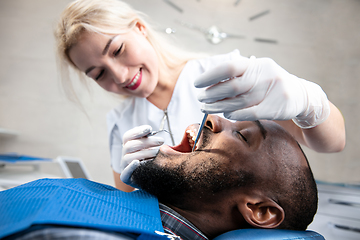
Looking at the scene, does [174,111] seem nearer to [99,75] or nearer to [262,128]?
[99,75]

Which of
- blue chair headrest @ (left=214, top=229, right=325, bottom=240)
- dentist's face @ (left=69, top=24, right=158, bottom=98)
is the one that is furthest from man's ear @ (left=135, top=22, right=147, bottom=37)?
blue chair headrest @ (left=214, top=229, right=325, bottom=240)

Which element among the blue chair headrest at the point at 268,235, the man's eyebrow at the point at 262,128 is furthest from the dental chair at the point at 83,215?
the man's eyebrow at the point at 262,128

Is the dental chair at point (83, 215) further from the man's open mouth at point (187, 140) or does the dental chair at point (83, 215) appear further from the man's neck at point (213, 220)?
the man's open mouth at point (187, 140)

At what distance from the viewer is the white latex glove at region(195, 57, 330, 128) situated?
705 mm

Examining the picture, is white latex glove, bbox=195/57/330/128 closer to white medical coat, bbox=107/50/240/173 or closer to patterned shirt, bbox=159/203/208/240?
patterned shirt, bbox=159/203/208/240

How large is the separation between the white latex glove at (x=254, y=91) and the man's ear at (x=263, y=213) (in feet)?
0.90

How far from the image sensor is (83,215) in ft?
1.74

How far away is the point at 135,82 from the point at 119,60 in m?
0.14

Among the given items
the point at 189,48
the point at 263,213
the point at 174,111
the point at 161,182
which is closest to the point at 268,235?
the point at 263,213

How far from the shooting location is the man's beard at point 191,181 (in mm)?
775

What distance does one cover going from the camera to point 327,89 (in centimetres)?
266

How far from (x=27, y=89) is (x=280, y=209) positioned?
287 centimetres

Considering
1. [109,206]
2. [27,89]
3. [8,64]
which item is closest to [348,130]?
[109,206]

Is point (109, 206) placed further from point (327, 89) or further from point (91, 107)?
point (327, 89)
